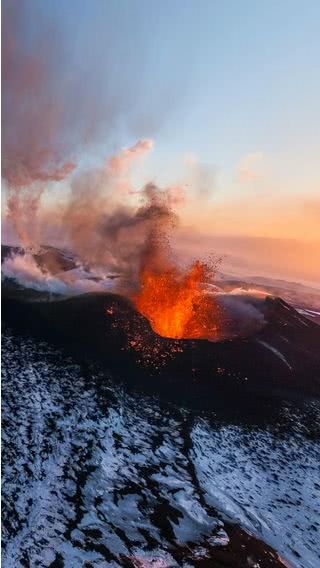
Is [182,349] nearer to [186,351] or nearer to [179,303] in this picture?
[186,351]

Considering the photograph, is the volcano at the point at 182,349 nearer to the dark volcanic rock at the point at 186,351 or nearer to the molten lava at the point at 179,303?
the dark volcanic rock at the point at 186,351

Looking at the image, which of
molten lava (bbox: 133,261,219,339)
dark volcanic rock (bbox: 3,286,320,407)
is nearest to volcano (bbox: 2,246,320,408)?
dark volcanic rock (bbox: 3,286,320,407)

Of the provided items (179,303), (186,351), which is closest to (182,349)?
(186,351)

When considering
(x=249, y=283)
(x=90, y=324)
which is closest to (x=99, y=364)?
(x=90, y=324)

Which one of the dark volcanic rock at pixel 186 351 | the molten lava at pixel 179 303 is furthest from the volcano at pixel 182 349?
the molten lava at pixel 179 303

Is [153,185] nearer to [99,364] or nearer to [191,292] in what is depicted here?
[191,292]

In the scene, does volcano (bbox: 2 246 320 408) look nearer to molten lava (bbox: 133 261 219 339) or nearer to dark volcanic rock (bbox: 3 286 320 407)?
dark volcanic rock (bbox: 3 286 320 407)
